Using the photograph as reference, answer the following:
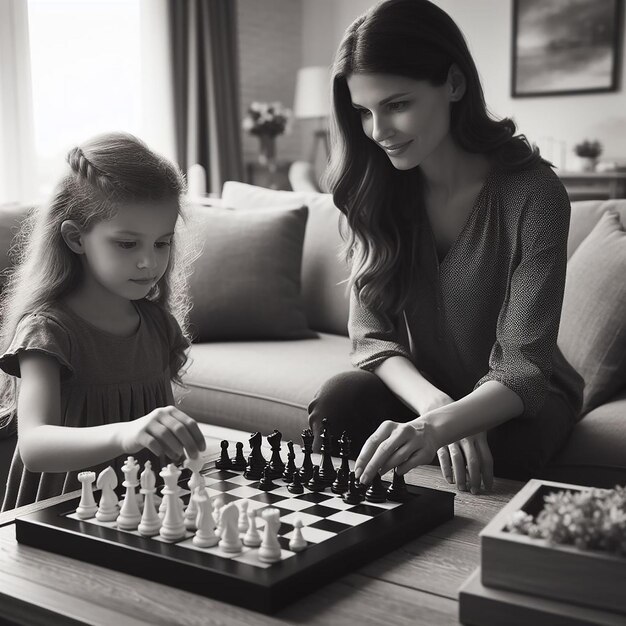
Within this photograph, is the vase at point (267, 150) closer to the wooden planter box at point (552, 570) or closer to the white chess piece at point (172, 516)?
the white chess piece at point (172, 516)

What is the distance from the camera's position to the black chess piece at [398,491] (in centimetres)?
122

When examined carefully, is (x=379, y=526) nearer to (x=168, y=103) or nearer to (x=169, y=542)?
(x=169, y=542)

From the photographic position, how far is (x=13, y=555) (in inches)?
43.3

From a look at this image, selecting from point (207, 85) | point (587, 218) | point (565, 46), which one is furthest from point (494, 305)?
point (565, 46)

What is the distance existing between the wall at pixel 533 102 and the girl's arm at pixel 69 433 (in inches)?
199

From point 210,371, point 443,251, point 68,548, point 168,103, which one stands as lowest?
point 210,371

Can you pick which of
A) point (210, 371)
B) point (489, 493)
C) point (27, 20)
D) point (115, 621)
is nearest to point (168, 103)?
point (27, 20)

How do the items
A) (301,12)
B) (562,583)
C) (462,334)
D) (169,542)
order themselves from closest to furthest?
(562,583) → (169,542) → (462,334) → (301,12)

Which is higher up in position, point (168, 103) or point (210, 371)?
point (168, 103)

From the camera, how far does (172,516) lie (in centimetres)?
107

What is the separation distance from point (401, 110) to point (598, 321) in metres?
0.78

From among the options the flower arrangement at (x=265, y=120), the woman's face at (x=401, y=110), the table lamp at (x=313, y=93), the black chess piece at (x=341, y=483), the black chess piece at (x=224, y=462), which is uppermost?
the table lamp at (x=313, y=93)

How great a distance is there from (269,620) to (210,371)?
1.67m

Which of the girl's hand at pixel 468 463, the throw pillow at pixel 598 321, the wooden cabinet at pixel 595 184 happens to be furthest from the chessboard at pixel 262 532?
the wooden cabinet at pixel 595 184
